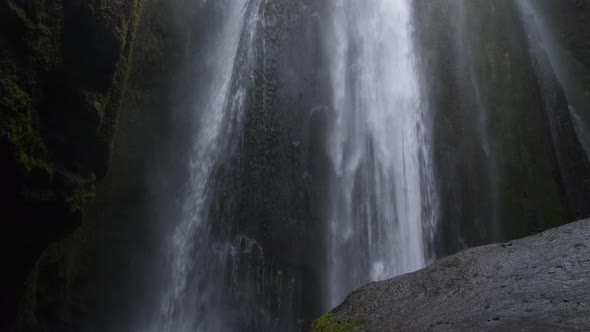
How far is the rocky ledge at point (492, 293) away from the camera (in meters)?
2.08

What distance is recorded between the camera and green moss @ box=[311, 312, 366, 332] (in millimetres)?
2783

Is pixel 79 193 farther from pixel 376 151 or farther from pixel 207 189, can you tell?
pixel 376 151

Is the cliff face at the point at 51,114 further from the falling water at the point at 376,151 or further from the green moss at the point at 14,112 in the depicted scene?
the falling water at the point at 376,151

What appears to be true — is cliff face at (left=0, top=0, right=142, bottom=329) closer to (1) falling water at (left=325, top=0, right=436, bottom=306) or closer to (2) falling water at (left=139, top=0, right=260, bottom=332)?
(2) falling water at (left=139, top=0, right=260, bottom=332)

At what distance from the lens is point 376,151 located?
12266mm

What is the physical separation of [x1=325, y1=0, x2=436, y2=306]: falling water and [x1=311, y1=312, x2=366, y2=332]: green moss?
7.74 meters

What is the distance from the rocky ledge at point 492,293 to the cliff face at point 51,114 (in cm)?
475

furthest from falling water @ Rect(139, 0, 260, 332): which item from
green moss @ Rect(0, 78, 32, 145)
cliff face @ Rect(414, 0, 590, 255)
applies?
green moss @ Rect(0, 78, 32, 145)

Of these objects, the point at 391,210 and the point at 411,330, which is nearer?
the point at 411,330

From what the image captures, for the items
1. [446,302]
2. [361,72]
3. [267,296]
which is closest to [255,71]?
[361,72]

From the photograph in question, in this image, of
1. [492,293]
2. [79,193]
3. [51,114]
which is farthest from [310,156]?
[492,293]

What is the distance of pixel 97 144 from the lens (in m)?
7.34

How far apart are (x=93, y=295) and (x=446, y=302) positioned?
896 centimetres

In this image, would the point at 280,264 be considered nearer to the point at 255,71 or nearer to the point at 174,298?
the point at 174,298
